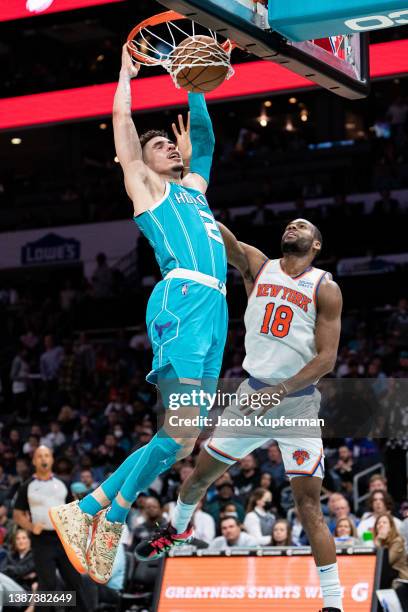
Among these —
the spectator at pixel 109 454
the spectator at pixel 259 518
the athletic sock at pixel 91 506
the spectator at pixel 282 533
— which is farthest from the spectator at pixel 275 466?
the athletic sock at pixel 91 506

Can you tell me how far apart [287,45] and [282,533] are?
6.25 meters

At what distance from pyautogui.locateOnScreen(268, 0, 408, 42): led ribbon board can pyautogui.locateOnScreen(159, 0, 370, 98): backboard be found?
0.08m

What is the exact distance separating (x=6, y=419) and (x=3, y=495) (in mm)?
5402

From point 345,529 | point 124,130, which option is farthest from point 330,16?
point 345,529

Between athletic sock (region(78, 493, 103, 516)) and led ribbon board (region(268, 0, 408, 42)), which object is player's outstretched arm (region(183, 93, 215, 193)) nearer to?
led ribbon board (region(268, 0, 408, 42))

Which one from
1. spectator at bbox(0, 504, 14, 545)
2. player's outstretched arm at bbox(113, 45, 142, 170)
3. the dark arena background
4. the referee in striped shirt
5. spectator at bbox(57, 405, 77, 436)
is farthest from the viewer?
spectator at bbox(57, 405, 77, 436)

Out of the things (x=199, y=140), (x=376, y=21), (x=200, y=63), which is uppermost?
(x=376, y=21)

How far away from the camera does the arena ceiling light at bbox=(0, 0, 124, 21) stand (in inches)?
392

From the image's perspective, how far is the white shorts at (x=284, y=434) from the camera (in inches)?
274

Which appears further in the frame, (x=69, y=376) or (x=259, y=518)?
(x=69, y=376)

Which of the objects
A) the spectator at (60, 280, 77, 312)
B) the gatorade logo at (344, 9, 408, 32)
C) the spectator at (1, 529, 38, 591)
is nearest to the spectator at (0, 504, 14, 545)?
the spectator at (1, 529, 38, 591)

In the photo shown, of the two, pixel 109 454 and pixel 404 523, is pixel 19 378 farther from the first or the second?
pixel 404 523

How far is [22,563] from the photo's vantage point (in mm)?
12086

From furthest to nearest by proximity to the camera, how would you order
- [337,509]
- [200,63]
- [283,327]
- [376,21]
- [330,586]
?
1. [337,509]
2. [283,327]
3. [330,586]
4. [200,63]
5. [376,21]
